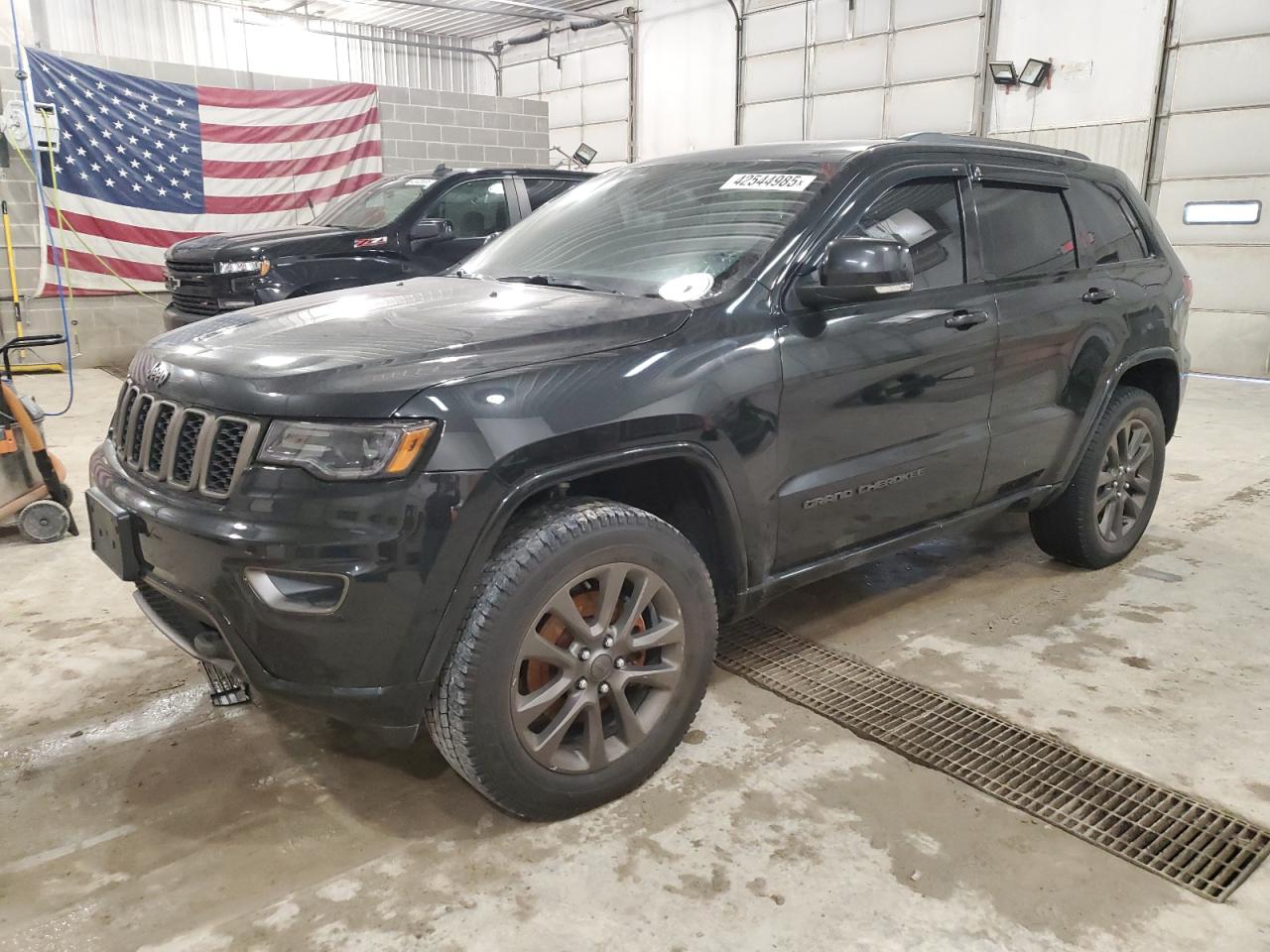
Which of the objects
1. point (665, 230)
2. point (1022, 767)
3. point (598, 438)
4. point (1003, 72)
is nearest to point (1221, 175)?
point (1003, 72)

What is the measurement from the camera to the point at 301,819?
245cm

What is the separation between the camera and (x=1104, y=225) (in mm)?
3879

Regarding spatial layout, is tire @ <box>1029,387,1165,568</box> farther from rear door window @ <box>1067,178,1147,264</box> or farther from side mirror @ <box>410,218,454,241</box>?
side mirror @ <box>410,218,454,241</box>

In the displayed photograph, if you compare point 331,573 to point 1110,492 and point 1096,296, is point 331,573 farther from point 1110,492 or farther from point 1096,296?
point 1110,492

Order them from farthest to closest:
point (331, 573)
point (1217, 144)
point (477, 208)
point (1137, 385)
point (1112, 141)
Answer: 1. point (1112, 141)
2. point (1217, 144)
3. point (477, 208)
4. point (1137, 385)
5. point (331, 573)

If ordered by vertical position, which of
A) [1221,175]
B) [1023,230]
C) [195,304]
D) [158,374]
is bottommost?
[195,304]

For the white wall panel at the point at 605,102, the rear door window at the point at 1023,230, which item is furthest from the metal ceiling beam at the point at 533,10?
the rear door window at the point at 1023,230

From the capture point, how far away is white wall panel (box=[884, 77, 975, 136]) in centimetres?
1240

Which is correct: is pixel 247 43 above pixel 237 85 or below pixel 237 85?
above

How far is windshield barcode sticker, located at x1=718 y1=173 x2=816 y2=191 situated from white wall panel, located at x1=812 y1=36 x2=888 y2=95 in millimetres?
11545

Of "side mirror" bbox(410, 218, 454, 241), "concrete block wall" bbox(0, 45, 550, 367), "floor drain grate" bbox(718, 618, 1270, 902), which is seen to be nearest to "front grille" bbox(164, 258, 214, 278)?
"side mirror" bbox(410, 218, 454, 241)

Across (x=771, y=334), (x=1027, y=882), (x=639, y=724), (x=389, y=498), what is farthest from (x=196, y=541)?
(x=1027, y=882)

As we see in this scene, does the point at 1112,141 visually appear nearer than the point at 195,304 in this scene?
No

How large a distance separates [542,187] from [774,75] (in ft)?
26.5
